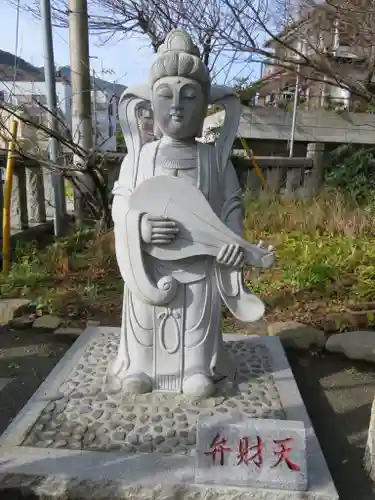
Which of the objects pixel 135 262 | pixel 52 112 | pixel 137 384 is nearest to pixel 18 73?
pixel 52 112

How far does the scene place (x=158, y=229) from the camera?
2.37 m

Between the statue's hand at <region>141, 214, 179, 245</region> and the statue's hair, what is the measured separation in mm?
743

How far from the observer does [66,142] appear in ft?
18.4

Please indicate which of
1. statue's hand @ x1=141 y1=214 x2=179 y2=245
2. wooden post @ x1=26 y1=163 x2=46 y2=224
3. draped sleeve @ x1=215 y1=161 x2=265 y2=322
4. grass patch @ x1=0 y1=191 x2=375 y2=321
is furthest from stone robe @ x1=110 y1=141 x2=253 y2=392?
wooden post @ x1=26 y1=163 x2=46 y2=224

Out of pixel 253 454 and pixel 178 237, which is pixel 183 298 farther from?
pixel 253 454

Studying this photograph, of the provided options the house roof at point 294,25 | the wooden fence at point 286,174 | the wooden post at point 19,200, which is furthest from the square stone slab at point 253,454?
the wooden fence at point 286,174

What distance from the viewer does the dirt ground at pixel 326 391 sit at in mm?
2339

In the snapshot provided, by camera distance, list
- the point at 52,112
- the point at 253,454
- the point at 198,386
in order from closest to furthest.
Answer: the point at 253,454 < the point at 198,386 < the point at 52,112

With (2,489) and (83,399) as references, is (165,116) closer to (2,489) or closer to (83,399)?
(83,399)

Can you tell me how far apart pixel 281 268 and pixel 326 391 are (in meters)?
2.10

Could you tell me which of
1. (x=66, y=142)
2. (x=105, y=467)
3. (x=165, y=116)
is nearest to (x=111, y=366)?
(x=105, y=467)

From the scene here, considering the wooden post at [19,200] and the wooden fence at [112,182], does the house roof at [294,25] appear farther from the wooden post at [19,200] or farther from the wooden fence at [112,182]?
the wooden post at [19,200]

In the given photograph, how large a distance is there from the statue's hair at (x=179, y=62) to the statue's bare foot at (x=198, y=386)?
1618 mm

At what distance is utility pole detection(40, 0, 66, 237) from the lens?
5.18 meters
